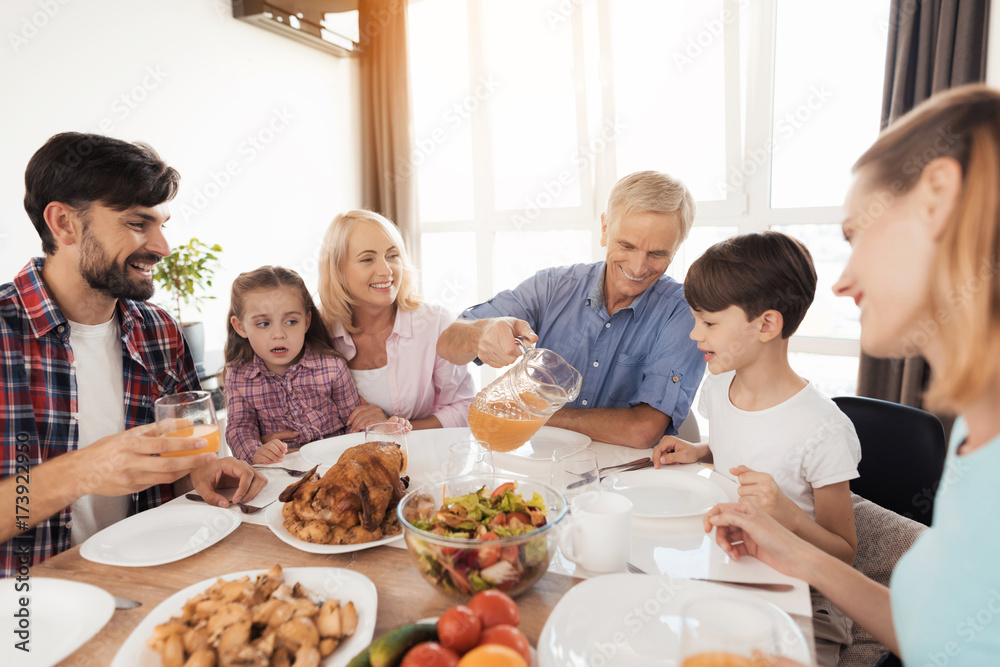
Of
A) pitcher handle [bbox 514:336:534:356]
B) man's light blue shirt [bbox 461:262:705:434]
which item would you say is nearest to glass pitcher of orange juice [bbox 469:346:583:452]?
pitcher handle [bbox 514:336:534:356]

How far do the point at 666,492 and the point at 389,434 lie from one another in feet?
1.94

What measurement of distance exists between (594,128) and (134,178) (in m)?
3.17

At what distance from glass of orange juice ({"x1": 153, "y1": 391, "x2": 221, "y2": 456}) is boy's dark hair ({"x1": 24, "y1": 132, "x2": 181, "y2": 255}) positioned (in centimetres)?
77

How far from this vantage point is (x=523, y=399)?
134 cm

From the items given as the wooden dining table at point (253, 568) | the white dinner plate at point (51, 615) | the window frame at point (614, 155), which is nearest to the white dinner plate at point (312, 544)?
the wooden dining table at point (253, 568)

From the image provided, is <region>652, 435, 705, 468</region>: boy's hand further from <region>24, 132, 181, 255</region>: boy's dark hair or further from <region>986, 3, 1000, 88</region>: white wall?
<region>986, 3, 1000, 88</region>: white wall

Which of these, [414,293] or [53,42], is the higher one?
[53,42]

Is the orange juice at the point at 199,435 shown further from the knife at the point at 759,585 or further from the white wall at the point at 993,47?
the white wall at the point at 993,47

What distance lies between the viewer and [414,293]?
232 cm

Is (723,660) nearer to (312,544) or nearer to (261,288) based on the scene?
(312,544)

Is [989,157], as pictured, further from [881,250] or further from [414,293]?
[414,293]

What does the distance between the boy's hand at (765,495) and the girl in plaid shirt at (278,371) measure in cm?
132

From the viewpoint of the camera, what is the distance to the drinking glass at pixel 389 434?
1.21 m

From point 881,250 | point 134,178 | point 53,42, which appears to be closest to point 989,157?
point 881,250
